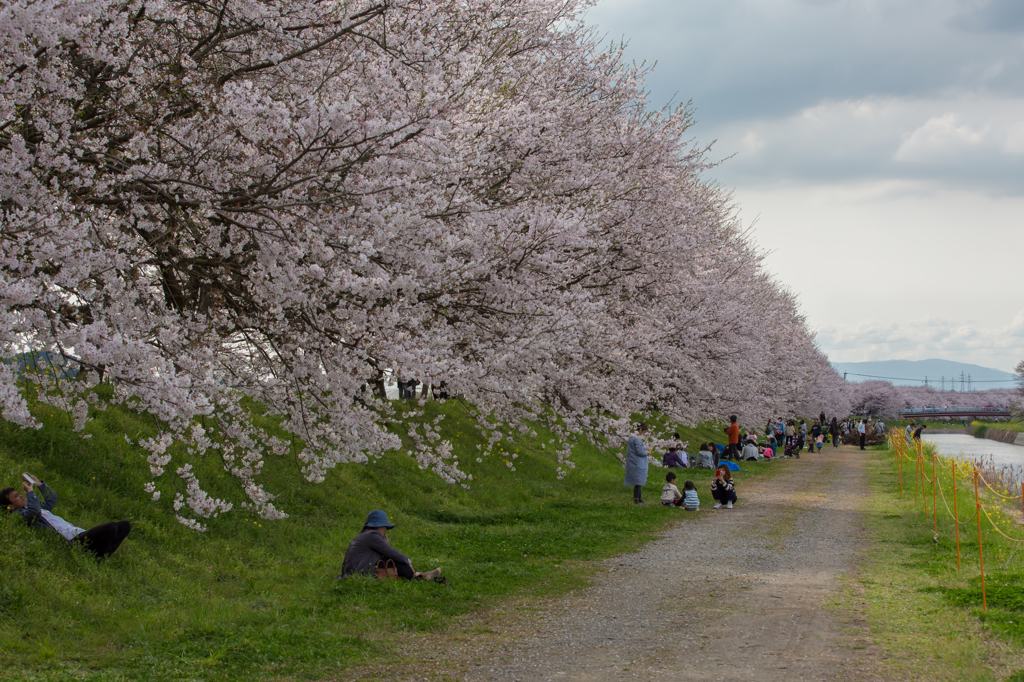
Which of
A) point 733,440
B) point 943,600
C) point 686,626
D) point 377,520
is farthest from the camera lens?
point 733,440

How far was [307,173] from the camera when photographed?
8.85 metres

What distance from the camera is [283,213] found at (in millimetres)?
8875

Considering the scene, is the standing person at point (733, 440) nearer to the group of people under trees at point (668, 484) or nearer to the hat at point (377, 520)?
the group of people under trees at point (668, 484)

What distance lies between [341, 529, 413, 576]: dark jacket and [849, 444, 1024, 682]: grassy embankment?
16.1 ft

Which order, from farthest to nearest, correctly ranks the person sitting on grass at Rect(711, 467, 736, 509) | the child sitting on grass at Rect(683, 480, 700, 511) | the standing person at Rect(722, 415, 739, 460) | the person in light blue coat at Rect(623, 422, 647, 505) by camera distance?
the standing person at Rect(722, 415, 739, 460), the person sitting on grass at Rect(711, 467, 736, 509), the person in light blue coat at Rect(623, 422, 647, 505), the child sitting on grass at Rect(683, 480, 700, 511)

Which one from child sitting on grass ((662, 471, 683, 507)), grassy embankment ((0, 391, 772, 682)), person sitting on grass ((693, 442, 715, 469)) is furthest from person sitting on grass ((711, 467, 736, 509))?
person sitting on grass ((693, 442, 715, 469))

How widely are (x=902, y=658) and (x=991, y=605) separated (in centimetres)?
234

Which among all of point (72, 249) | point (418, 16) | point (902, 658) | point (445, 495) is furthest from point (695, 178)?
point (72, 249)

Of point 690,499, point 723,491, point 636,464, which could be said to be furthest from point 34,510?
point 723,491

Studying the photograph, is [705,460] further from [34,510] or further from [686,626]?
[34,510]

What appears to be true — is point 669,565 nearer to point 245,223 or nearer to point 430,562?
point 430,562

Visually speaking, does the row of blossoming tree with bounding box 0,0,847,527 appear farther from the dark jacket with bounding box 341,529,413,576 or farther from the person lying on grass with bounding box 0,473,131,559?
the dark jacket with bounding box 341,529,413,576

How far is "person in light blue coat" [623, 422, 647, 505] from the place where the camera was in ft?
59.7

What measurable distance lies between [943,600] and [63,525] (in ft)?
29.7
